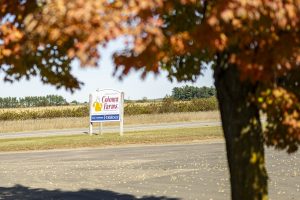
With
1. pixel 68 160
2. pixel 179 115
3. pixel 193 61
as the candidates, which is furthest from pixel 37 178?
pixel 179 115

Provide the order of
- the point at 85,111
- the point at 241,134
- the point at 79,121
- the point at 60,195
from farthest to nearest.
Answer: the point at 85,111
the point at 79,121
the point at 60,195
the point at 241,134

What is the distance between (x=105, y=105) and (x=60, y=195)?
22234 millimetres

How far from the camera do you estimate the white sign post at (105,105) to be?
110ft

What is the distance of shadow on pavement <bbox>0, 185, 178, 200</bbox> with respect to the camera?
435 inches

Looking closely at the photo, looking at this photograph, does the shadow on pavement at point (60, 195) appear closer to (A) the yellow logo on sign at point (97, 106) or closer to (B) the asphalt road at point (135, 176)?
(B) the asphalt road at point (135, 176)

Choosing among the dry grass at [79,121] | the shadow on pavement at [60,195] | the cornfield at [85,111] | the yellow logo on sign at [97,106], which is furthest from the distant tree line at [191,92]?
the shadow on pavement at [60,195]

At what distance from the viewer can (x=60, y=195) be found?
37.8 feet

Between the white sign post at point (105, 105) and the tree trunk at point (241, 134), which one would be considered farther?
the white sign post at point (105, 105)

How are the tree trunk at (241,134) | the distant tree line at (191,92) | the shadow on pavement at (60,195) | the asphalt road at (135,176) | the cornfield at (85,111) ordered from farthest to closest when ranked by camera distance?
1. the distant tree line at (191,92)
2. the cornfield at (85,111)
3. the asphalt road at (135,176)
4. the shadow on pavement at (60,195)
5. the tree trunk at (241,134)

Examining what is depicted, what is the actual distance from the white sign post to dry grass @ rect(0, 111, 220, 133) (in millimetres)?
17546

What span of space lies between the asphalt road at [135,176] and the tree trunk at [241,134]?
481 centimetres

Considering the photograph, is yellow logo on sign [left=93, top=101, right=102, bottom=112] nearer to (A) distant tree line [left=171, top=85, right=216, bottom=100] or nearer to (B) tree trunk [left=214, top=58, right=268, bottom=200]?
(B) tree trunk [left=214, top=58, right=268, bottom=200]

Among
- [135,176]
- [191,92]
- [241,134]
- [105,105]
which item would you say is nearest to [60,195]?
[135,176]

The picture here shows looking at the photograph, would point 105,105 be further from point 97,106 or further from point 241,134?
point 241,134
